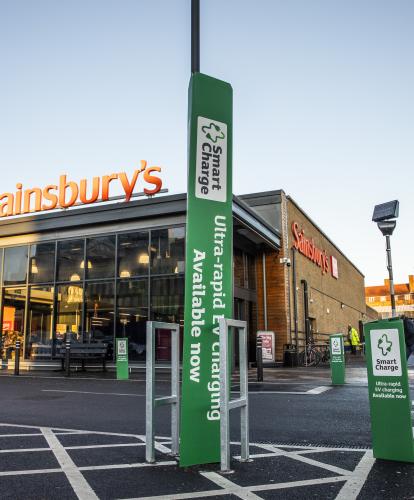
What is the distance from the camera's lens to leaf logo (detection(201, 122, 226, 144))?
17.5ft

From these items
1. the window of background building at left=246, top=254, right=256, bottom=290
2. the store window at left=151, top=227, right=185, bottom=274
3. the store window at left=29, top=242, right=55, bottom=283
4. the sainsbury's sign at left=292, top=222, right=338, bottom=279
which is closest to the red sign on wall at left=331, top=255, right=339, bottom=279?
the sainsbury's sign at left=292, top=222, right=338, bottom=279

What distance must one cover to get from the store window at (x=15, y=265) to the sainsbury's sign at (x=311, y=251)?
12256mm

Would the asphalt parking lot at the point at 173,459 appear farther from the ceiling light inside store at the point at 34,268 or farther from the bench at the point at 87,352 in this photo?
the ceiling light inside store at the point at 34,268

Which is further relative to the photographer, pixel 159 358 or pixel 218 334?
pixel 159 358

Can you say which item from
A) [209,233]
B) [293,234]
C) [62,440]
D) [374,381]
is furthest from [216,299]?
[293,234]

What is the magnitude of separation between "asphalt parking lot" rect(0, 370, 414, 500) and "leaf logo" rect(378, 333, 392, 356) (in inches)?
41.4

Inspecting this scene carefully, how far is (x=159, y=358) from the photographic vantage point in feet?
59.2

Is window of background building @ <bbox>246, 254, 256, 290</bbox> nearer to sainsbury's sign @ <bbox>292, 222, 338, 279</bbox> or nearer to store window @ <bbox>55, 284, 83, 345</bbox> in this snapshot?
A: sainsbury's sign @ <bbox>292, 222, 338, 279</bbox>

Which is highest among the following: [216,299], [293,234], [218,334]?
[293,234]

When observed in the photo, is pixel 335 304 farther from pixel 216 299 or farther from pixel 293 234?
pixel 216 299

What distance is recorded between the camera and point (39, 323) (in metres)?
20.5

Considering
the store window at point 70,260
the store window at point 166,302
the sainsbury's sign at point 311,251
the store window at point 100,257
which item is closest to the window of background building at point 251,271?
the sainsbury's sign at point 311,251

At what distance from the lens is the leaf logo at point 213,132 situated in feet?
17.5

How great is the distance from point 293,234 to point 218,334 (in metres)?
19.8
